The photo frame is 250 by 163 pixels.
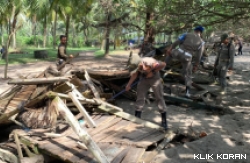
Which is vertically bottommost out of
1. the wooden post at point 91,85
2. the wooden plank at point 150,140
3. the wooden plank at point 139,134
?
the wooden plank at point 150,140

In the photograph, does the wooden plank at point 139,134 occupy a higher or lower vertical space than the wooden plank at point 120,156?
higher

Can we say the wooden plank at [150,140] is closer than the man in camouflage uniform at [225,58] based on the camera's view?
Yes

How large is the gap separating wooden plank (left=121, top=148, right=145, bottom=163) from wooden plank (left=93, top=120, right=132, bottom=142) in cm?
78

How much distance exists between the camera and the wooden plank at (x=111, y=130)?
504cm

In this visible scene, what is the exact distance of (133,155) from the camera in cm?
428

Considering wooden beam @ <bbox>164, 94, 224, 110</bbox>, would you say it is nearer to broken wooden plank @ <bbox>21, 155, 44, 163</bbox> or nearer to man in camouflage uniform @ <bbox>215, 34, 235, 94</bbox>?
man in camouflage uniform @ <bbox>215, 34, 235, 94</bbox>

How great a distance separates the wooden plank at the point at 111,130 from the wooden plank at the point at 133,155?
2.57ft

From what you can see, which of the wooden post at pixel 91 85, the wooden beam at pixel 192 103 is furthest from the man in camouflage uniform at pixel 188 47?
the wooden post at pixel 91 85

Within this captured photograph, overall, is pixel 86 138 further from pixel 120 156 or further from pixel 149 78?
pixel 149 78

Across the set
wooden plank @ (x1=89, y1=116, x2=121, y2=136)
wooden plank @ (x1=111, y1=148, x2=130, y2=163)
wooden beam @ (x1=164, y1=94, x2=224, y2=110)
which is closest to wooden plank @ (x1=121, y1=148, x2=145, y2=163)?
wooden plank @ (x1=111, y1=148, x2=130, y2=163)

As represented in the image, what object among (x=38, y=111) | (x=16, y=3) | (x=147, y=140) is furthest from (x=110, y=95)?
(x=16, y=3)

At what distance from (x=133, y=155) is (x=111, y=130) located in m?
1.18

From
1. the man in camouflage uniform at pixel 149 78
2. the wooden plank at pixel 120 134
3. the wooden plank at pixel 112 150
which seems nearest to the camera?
the wooden plank at pixel 112 150

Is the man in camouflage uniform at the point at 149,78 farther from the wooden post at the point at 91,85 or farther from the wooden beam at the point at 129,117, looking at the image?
the wooden post at the point at 91,85
